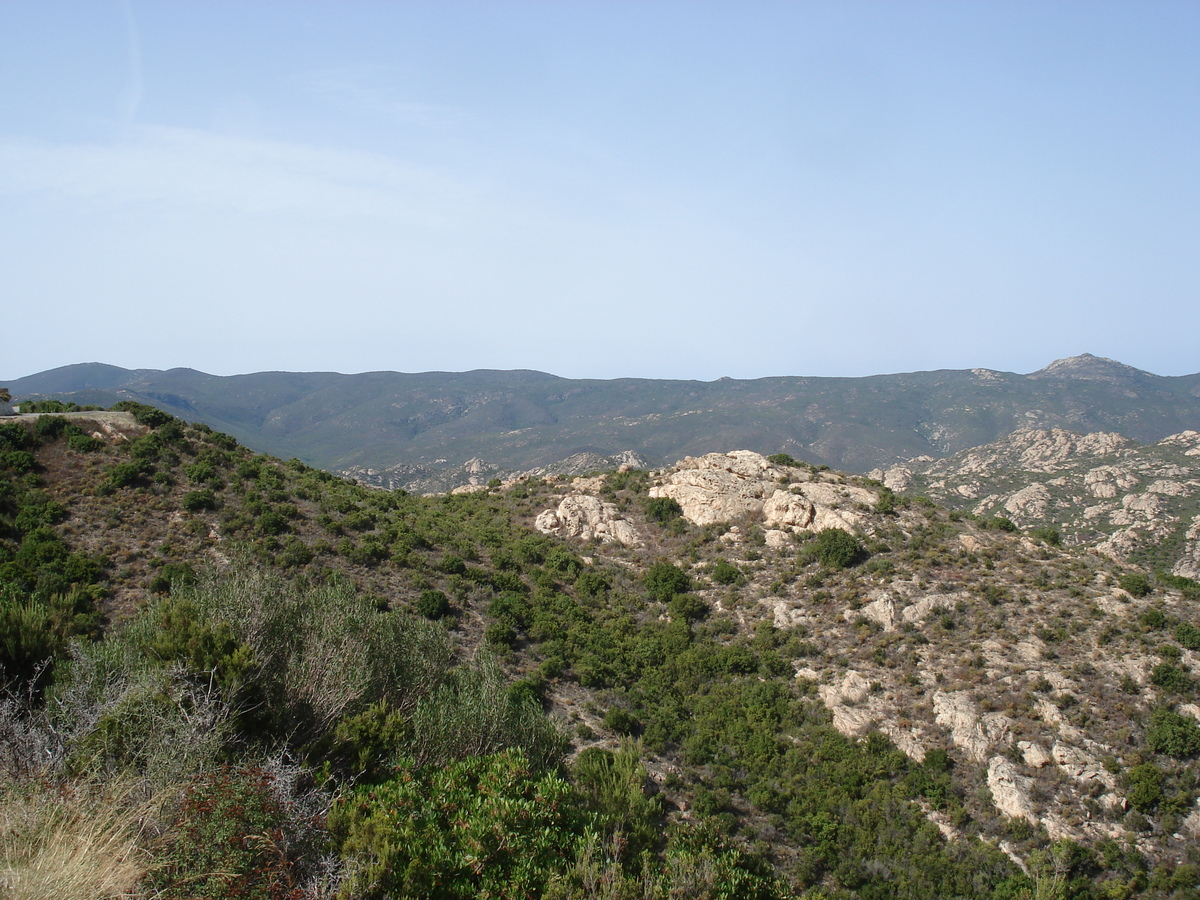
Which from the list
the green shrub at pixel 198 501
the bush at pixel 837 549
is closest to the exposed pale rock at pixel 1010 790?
the bush at pixel 837 549

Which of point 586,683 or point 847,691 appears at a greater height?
point 847,691

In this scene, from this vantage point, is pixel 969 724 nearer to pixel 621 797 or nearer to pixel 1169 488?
pixel 621 797

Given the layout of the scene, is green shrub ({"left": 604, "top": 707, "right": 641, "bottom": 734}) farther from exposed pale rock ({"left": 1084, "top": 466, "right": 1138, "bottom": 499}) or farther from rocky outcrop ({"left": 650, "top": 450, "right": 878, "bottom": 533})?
exposed pale rock ({"left": 1084, "top": 466, "right": 1138, "bottom": 499})

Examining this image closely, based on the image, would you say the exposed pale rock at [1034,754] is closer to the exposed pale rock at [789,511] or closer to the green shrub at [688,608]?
the green shrub at [688,608]

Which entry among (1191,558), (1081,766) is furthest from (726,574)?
(1191,558)

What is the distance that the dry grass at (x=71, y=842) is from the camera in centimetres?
702

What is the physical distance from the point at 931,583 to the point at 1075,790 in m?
11.2

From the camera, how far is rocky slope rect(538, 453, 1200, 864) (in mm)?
19094

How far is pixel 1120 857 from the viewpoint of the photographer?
17141 millimetres

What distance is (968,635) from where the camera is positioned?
26.0 m

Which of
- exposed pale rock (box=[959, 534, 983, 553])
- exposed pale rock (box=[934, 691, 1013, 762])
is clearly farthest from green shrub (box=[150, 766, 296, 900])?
exposed pale rock (box=[959, 534, 983, 553])

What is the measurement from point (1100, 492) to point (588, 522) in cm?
4409

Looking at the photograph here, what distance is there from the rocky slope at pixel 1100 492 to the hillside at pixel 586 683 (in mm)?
17200

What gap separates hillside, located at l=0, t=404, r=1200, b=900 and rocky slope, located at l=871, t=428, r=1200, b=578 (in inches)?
677
